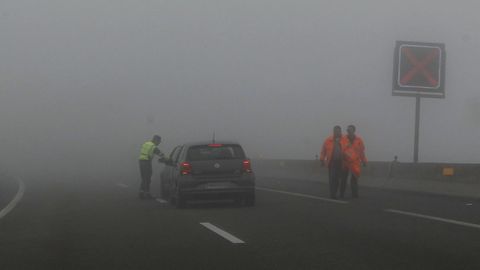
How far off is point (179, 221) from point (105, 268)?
4.77m

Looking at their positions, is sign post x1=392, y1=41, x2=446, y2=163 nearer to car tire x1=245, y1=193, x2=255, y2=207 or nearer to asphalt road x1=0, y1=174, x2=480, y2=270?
asphalt road x1=0, y1=174, x2=480, y2=270

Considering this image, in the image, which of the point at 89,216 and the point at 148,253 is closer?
the point at 148,253

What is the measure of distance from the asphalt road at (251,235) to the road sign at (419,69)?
902 cm

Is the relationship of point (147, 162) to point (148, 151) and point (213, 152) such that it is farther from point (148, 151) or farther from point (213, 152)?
point (213, 152)

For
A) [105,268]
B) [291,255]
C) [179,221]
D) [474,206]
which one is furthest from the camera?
[474,206]

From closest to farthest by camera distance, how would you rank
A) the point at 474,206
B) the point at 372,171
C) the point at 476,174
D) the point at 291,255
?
the point at 291,255, the point at 474,206, the point at 476,174, the point at 372,171

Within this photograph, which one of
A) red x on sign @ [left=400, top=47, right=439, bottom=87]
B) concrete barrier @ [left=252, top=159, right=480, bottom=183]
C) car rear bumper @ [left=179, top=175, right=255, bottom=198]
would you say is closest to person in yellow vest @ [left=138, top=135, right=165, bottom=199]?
car rear bumper @ [left=179, top=175, right=255, bottom=198]

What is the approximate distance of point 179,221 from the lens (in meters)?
12.5

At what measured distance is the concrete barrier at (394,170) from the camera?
16.9 metres

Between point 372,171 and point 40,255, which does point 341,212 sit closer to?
point 40,255

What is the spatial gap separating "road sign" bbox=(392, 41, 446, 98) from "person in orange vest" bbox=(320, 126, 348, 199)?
331 inches

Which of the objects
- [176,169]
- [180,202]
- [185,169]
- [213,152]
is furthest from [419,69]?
[180,202]

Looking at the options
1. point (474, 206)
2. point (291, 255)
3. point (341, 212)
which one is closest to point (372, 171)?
point (474, 206)

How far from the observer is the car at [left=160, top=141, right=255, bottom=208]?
49.5 feet
